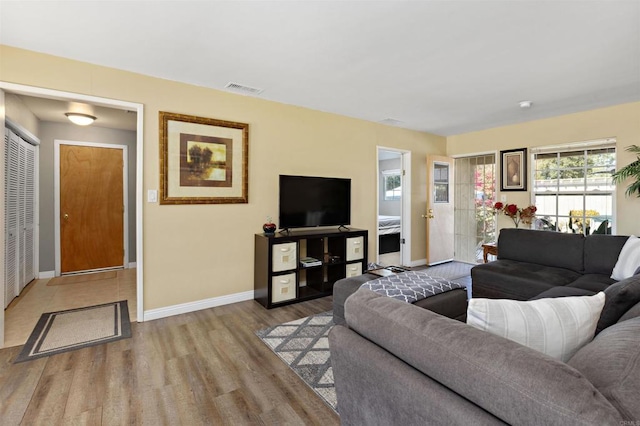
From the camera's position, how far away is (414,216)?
18.5ft

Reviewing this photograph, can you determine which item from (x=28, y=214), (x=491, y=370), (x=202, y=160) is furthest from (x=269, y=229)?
(x=28, y=214)

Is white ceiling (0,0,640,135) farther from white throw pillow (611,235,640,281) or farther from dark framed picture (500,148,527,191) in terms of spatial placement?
white throw pillow (611,235,640,281)

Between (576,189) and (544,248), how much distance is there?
1.69 meters

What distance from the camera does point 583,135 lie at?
4328 mm

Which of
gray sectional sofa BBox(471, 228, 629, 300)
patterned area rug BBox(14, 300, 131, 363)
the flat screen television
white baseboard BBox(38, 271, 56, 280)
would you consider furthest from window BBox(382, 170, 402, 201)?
white baseboard BBox(38, 271, 56, 280)

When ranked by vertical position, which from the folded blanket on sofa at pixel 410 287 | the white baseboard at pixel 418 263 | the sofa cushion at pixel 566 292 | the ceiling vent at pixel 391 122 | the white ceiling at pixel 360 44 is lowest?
the white baseboard at pixel 418 263

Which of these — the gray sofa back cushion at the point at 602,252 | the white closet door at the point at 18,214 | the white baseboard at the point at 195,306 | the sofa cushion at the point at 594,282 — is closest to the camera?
the sofa cushion at the point at 594,282

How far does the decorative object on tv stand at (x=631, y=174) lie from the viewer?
3.71m

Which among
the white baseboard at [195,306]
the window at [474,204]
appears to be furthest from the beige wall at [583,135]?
the white baseboard at [195,306]

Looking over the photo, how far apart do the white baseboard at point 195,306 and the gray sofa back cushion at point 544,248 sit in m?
3.25

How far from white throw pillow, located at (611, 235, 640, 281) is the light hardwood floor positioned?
110 inches

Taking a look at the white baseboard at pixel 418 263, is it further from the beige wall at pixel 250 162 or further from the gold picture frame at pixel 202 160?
the gold picture frame at pixel 202 160

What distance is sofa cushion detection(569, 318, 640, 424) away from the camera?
2.22ft

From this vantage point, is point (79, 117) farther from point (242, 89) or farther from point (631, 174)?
point (631, 174)
